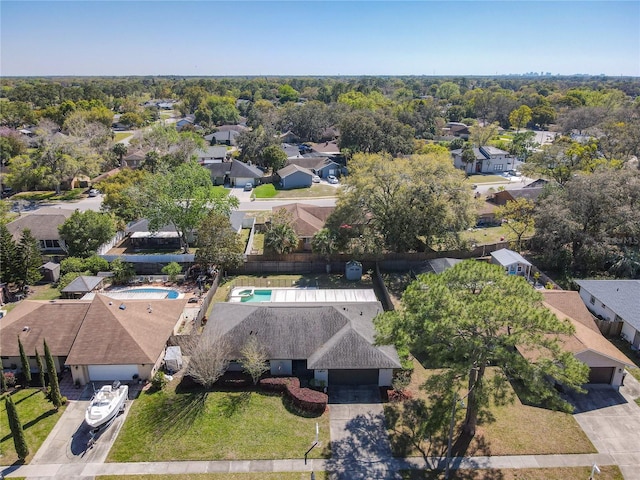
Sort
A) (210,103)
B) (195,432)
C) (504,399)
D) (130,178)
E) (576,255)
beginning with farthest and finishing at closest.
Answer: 1. (210,103)
2. (130,178)
3. (576,255)
4. (195,432)
5. (504,399)

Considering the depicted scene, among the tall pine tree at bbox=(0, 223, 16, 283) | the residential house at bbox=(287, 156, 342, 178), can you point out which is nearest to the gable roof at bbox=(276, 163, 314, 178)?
the residential house at bbox=(287, 156, 342, 178)

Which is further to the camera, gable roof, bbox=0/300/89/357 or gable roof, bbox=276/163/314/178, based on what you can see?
gable roof, bbox=276/163/314/178

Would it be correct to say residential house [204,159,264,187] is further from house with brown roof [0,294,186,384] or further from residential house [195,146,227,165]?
house with brown roof [0,294,186,384]

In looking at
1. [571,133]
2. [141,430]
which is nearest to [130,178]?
[141,430]

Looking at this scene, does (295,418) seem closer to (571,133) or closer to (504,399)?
(504,399)

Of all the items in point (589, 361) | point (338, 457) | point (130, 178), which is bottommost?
point (338, 457)
